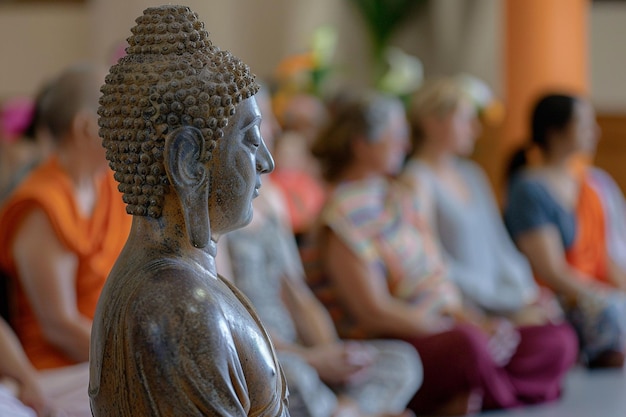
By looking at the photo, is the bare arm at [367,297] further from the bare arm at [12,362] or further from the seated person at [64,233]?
the bare arm at [12,362]

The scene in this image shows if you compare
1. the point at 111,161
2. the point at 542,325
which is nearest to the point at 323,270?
the point at 542,325

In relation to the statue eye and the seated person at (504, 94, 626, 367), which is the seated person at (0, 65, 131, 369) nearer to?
the statue eye

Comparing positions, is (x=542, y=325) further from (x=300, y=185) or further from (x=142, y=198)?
(x=142, y=198)

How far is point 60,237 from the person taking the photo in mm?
3316

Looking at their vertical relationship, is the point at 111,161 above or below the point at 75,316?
above

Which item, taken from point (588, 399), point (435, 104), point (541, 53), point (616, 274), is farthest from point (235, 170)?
point (541, 53)

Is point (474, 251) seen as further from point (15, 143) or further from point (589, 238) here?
point (15, 143)

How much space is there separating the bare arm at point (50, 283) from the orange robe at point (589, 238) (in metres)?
3.40

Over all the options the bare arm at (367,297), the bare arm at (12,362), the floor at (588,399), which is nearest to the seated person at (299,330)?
the bare arm at (367,297)

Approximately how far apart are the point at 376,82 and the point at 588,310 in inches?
207

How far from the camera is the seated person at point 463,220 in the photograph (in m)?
5.56

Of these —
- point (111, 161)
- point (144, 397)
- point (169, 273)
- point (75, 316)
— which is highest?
point (111, 161)

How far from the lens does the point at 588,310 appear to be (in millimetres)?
5824

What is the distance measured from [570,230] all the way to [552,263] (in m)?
0.25
